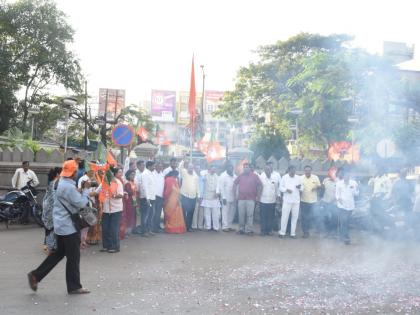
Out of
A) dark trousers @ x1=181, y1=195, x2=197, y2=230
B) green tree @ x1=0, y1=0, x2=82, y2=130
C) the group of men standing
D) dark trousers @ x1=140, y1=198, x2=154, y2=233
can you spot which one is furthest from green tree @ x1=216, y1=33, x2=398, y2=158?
green tree @ x1=0, y1=0, x2=82, y2=130

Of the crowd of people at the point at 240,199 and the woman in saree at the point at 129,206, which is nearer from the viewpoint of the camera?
the woman in saree at the point at 129,206

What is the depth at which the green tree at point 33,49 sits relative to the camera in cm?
3019

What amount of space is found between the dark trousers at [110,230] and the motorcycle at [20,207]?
3.12 m

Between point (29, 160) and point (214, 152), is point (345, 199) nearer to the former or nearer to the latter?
point (29, 160)

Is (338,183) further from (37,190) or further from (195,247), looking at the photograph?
(37,190)

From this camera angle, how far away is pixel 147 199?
11.5 m

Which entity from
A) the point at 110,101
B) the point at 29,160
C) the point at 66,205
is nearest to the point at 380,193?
the point at 66,205

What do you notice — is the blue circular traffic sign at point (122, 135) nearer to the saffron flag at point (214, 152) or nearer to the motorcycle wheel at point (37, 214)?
the motorcycle wheel at point (37, 214)

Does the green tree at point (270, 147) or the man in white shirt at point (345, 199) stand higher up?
the green tree at point (270, 147)

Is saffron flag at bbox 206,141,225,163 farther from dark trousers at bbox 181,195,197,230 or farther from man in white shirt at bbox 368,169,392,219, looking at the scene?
man in white shirt at bbox 368,169,392,219

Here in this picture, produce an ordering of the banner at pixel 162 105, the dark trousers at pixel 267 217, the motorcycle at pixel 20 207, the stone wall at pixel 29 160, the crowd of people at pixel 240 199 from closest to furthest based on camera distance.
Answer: the crowd of people at pixel 240 199
the motorcycle at pixel 20 207
the dark trousers at pixel 267 217
the stone wall at pixel 29 160
the banner at pixel 162 105

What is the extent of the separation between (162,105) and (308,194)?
72.1 meters

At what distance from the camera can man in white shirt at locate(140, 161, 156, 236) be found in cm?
1150

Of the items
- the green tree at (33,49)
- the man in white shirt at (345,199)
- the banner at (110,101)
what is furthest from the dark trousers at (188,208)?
the banner at (110,101)
